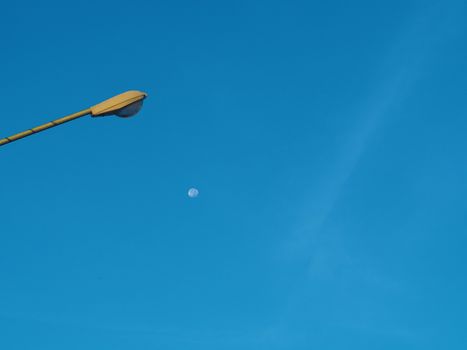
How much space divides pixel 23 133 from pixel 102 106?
167cm

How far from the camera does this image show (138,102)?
38.7 meters

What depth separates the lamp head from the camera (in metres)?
38.5

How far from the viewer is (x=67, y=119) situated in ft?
126

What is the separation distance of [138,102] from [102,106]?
2.44 feet

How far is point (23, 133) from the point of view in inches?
1516

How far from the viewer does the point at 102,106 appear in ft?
126

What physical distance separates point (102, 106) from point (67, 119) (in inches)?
29.3

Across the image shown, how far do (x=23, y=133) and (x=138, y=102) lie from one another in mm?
2376

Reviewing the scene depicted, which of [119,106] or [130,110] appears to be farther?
[130,110]

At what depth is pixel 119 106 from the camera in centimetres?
3847

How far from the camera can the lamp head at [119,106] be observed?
3847cm

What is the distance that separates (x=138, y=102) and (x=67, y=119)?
147cm
